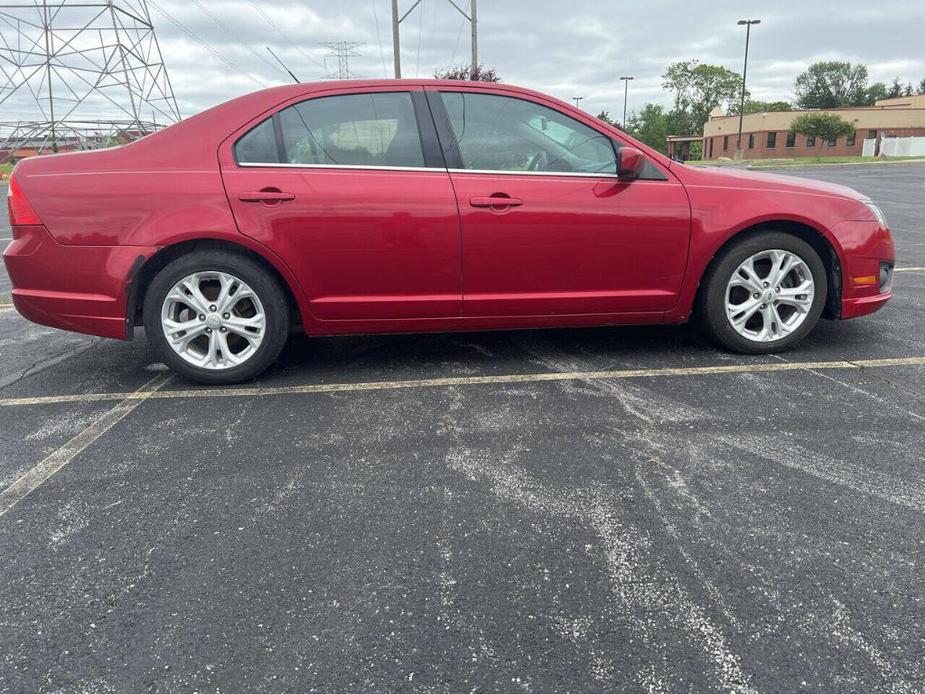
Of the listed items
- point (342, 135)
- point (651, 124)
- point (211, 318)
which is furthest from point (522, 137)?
point (651, 124)

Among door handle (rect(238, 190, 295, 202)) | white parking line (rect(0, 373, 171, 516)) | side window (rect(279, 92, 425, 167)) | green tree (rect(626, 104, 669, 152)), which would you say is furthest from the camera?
green tree (rect(626, 104, 669, 152))

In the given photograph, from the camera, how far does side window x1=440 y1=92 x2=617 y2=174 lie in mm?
3809

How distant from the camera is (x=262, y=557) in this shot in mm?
2176

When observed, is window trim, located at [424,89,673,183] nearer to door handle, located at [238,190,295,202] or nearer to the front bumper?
door handle, located at [238,190,295,202]

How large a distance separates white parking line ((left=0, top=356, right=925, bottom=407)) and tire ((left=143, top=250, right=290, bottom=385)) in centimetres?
15

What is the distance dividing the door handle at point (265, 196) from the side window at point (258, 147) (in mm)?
189

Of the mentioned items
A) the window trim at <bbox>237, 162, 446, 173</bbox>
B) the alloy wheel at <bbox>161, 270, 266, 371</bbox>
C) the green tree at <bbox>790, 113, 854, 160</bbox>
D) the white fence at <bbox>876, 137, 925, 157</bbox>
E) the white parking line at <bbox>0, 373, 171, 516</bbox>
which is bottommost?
the white parking line at <bbox>0, 373, 171, 516</bbox>

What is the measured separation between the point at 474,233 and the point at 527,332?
133cm

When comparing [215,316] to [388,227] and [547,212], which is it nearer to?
[388,227]

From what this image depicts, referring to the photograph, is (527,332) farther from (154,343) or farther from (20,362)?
(20,362)

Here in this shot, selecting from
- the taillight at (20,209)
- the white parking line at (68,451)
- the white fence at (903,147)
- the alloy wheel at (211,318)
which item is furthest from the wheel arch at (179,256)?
the white fence at (903,147)

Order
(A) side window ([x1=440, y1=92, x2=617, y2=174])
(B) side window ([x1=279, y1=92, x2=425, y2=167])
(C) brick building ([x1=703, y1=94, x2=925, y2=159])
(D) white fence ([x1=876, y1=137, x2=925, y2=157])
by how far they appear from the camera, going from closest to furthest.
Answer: (B) side window ([x1=279, y1=92, x2=425, y2=167]) → (A) side window ([x1=440, y1=92, x2=617, y2=174]) → (D) white fence ([x1=876, y1=137, x2=925, y2=157]) → (C) brick building ([x1=703, y1=94, x2=925, y2=159])

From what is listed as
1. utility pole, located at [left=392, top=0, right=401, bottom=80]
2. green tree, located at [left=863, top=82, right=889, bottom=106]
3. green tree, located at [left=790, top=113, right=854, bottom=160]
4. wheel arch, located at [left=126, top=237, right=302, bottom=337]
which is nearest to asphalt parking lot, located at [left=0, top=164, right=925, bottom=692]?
wheel arch, located at [left=126, top=237, right=302, bottom=337]

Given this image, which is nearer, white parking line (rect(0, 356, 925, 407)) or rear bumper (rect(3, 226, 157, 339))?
rear bumper (rect(3, 226, 157, 339))
